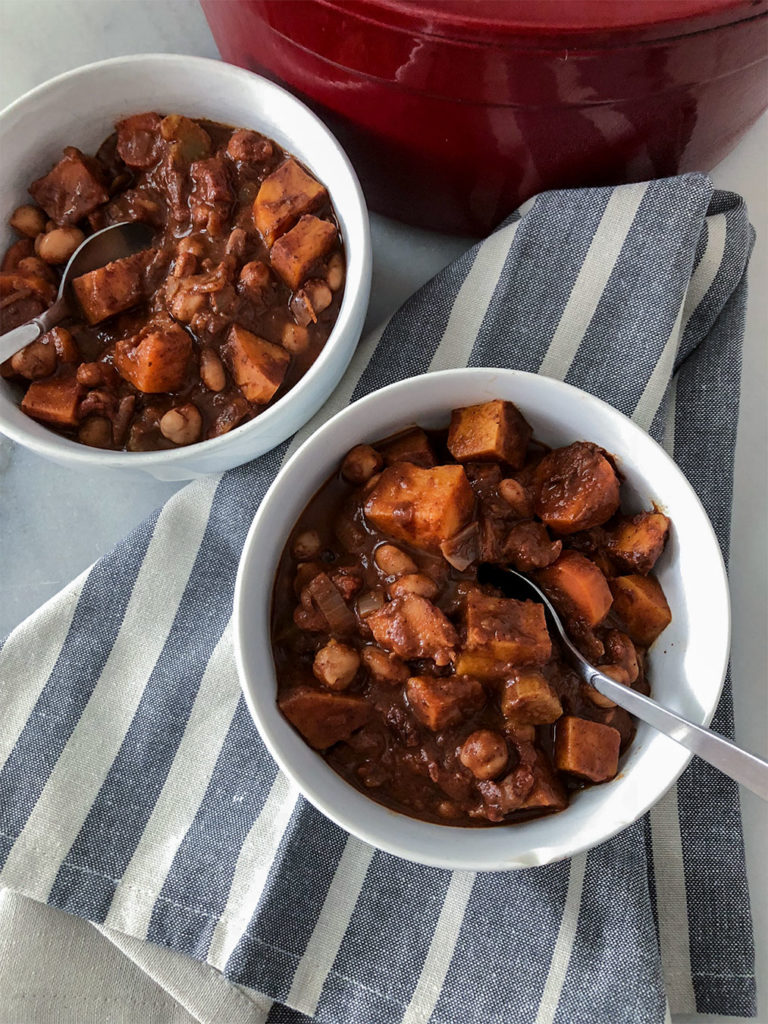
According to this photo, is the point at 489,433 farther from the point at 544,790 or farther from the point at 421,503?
the point at 544,790

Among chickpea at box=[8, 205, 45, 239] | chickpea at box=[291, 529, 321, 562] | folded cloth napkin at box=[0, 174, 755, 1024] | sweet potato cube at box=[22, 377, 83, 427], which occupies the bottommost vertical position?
folded cloth napkin at box=[0, 174, 755, 1024]

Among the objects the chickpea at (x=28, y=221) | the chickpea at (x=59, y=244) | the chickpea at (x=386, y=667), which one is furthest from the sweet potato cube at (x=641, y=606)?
the chickpea at (x=28, y=221)

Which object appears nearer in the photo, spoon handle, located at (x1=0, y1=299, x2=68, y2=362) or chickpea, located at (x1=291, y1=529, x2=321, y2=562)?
chickpea, located at (x1=291, y1=529, x2=321, y2=562)

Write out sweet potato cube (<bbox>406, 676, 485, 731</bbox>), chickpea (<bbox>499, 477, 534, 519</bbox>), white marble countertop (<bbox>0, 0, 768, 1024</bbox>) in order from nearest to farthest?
sweet potato cube (<bbox>406, 676, 485, 731</bbox>)
chickpea (<bbox>499, 477, 534, 519</bbox>)
white marble countertop (<bbox>0, 0, 768, 1024</bbox>)

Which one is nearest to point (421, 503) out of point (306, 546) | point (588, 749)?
point (306, 546)

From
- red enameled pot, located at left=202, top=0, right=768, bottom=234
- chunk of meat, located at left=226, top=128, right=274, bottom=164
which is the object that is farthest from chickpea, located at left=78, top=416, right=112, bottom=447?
red enameled pot, located at left=202, top=0, right=768, bottom=234

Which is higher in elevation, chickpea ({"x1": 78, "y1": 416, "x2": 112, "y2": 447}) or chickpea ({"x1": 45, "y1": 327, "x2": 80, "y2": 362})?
chickpea ({"x1": 45, "y1": 327, "x2": 80, "y2": 362})

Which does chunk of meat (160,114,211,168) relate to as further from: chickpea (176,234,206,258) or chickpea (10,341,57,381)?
chickpea (10,341,57,381)
